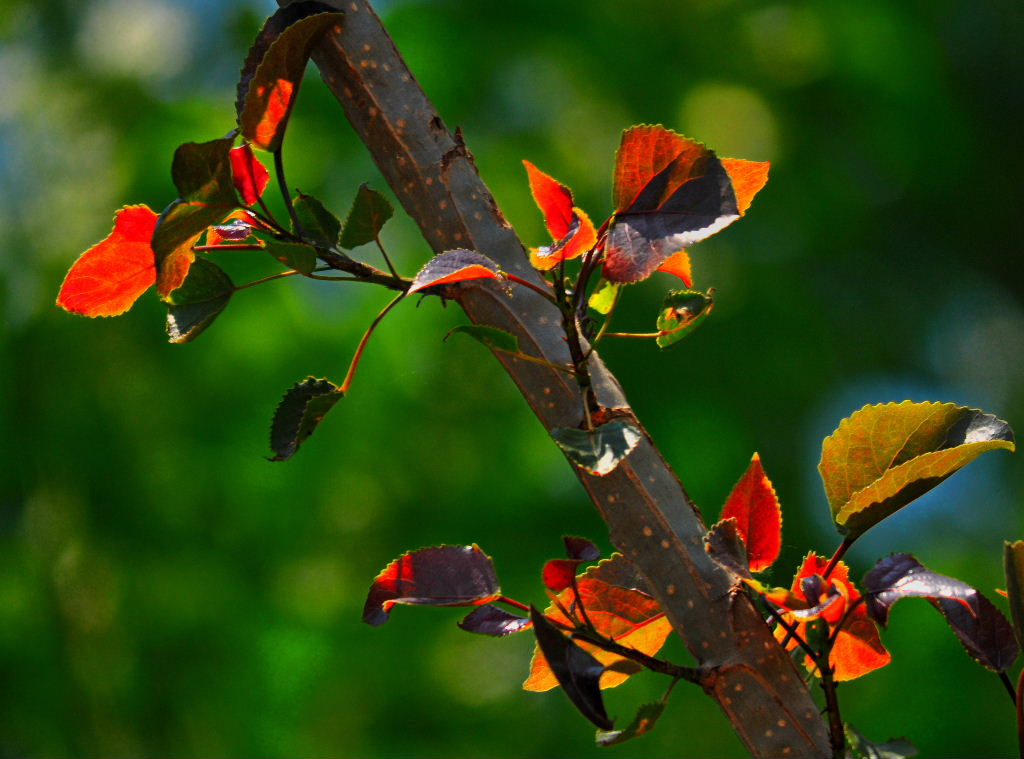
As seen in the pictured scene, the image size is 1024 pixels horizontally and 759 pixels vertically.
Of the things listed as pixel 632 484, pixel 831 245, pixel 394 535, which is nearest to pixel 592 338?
pixel 632 484

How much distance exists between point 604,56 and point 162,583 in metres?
1.10

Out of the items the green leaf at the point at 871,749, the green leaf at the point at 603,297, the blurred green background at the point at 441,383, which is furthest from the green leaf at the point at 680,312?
the blurred green background at the point at 441,383

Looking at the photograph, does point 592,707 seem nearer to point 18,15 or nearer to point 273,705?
point 273,705

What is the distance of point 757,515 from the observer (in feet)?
0.98

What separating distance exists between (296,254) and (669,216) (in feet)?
0.32

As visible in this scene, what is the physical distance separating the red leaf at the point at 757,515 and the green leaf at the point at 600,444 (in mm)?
64

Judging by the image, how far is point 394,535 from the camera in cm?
146

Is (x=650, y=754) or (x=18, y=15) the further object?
(x=18, y=15)

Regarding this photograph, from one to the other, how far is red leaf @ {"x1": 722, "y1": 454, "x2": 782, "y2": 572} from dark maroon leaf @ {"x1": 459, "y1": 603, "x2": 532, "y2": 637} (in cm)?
7

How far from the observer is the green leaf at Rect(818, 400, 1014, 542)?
0.87 feet

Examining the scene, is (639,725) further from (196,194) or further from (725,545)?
(196,194)

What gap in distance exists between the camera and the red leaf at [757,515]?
0.30 metres

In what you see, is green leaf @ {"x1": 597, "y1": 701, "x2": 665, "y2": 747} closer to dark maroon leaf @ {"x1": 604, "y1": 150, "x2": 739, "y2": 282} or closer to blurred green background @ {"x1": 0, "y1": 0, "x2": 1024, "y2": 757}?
dark maroon leaf @ {"x1": 604, "y1": 150, "x2": 739, "y2": 282}

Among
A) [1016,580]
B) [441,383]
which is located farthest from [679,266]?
[441,383]
